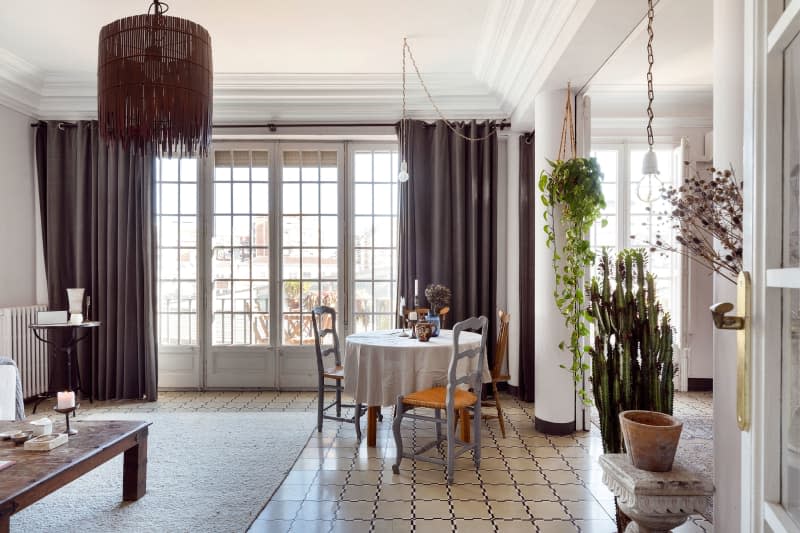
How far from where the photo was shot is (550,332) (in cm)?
425

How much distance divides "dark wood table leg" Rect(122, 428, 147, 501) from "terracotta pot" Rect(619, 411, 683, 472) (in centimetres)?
249

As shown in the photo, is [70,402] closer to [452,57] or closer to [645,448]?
[645,448]

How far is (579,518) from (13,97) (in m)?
5.77

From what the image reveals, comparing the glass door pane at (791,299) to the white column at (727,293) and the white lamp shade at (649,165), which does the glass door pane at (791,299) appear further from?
the white lamp shade at (649,165)

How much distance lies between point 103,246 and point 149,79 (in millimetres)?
3289

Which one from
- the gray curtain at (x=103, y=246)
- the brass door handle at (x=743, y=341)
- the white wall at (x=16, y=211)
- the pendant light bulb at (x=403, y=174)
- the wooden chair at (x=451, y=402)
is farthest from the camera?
the gray curtain at (x=103, y=246)

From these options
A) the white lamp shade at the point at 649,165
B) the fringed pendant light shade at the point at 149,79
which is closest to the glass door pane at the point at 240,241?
the fringed pendant light shade at the point at 149,79

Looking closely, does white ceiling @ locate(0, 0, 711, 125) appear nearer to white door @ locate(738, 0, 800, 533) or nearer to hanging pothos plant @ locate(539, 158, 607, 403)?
hanging pothos plant @ locate(539, 158, 607, 403)

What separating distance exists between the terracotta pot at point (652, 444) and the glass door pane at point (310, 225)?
13.5 ft

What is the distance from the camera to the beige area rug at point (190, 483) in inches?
108

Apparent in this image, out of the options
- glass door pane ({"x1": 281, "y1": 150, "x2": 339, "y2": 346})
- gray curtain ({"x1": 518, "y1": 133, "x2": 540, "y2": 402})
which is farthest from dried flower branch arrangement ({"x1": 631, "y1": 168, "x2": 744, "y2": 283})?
glass door pane ({"x1": 281, "y1": 150, "x2": 339, "y2": 346})

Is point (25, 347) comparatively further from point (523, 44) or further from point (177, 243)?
point (523, 44)

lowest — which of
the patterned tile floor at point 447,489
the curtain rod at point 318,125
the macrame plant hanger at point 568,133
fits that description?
the patterned tile floor at point 447,489

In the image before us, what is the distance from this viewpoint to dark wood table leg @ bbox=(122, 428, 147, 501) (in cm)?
300
